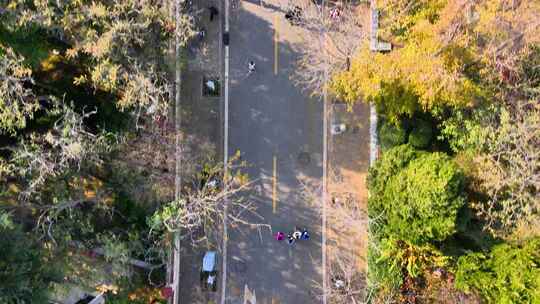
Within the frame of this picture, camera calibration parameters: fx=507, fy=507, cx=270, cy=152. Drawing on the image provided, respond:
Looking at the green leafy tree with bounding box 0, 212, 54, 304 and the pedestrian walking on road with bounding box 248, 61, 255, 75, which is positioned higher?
the pedestrian walking on road with bounding box 248, 61, 255, 75

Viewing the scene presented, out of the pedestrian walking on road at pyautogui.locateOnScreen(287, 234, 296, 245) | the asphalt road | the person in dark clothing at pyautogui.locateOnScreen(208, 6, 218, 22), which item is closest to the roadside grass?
the person in dark clothing at pyautogui.locateOnScreen(208, 6, 218, 22)

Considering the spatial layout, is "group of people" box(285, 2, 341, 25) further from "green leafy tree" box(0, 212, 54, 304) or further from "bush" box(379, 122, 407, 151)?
"green leafy tree" box(0, 212, 54, 304)

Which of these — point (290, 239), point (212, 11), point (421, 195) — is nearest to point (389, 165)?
point (421, 195)

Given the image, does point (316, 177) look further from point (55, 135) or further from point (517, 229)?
point (55, 135)

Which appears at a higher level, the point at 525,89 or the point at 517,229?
the point at 525,89

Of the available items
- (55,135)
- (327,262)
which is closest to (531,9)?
(327,262)

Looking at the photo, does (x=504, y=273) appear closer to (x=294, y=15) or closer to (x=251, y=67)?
(x=251, y=67)
